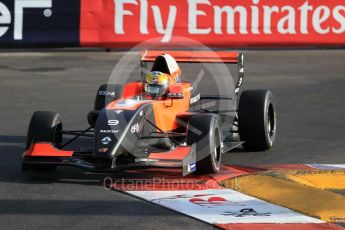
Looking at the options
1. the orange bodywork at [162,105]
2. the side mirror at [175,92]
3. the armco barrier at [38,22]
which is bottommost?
the orange bodywork at [162,105]

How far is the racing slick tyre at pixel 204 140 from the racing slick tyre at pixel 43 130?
149cm

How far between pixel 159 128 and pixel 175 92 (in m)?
0.64

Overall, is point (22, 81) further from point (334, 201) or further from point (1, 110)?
point (334, 201)

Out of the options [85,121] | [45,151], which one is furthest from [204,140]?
[85,121]

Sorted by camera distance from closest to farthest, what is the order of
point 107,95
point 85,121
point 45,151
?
point 45,151 < point 107,95 < point 85,121

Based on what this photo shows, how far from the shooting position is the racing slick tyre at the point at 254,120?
1177 centimetres

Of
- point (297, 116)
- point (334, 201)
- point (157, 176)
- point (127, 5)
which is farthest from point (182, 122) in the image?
point (127, 5)

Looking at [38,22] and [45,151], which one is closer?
[45,151]

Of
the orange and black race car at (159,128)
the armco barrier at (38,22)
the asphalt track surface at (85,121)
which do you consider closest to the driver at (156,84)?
the orange and black race car at (159,128)

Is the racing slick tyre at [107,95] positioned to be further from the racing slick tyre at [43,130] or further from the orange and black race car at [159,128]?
the racing slick tyre at [43,130]

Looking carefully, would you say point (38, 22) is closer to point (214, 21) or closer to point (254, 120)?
point (214, 21)

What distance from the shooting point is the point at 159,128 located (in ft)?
35.7

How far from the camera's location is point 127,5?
21.1 meters

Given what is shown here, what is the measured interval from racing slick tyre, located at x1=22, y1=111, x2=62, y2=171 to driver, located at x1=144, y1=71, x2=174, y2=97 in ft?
4.03
